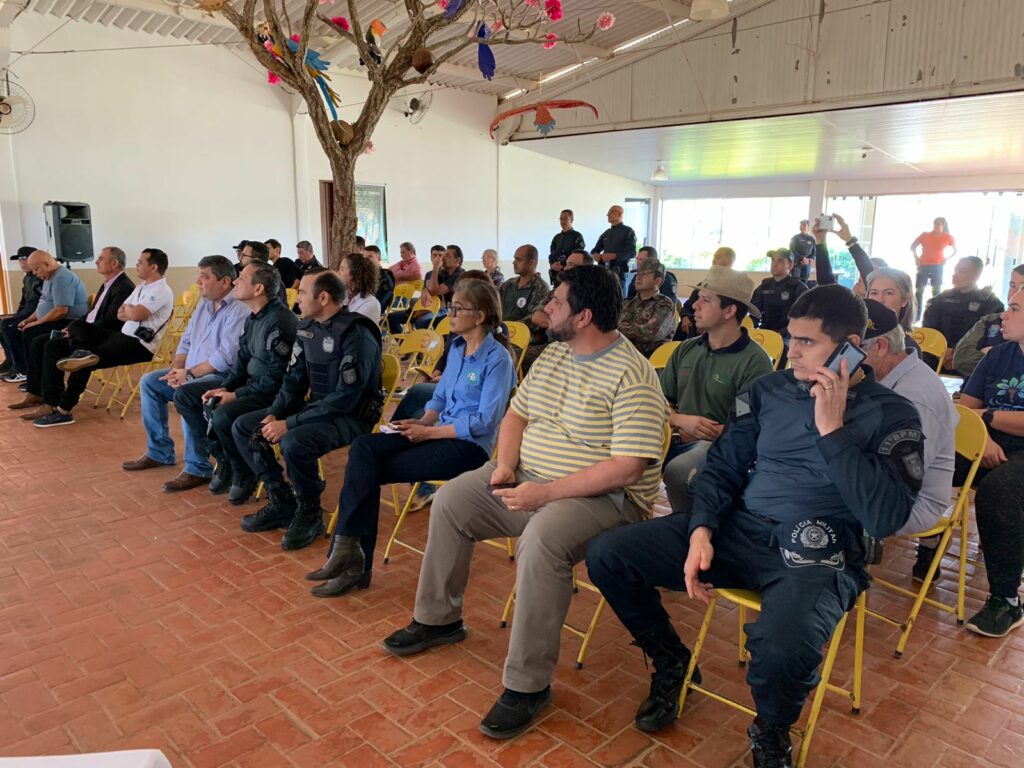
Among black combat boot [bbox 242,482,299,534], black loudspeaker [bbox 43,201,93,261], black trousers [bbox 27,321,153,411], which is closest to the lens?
black combat boot [bbox 242,482,299,534]

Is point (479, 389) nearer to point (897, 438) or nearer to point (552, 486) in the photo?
point (552, 486)

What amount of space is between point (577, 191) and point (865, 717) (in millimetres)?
16058

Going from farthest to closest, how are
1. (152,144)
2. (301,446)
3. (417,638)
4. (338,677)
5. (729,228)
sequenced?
(729,228)
(152,144)
(301,446)
(417,638)
(338,677)

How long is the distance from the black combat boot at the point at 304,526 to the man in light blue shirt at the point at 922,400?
2.57 metres

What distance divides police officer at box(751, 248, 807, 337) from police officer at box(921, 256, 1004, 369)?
107cm

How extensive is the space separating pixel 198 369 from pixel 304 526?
4.98ft

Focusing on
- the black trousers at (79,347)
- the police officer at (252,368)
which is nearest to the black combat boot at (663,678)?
the police officer at (252,368)

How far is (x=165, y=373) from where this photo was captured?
4.75 metres

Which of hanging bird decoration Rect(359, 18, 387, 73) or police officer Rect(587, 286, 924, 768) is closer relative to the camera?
police officer Rect(587, 286, 924, 768)

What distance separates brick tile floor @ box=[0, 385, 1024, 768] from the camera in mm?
2164

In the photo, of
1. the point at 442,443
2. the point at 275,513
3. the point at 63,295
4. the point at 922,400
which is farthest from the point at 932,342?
the point at 63,295

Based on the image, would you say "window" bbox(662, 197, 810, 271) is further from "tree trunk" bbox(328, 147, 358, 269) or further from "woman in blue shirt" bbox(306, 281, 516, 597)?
"woman in blue shirt" bbox(306, 281, 516, 597)

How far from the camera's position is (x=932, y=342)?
493cm

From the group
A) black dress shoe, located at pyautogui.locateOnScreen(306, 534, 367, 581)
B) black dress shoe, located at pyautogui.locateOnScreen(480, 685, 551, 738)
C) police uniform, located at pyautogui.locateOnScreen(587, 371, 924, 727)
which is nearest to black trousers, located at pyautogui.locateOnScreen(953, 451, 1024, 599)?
police uniform, located at pyautogui.locateOnScreen(587, 371, 924, 727)
